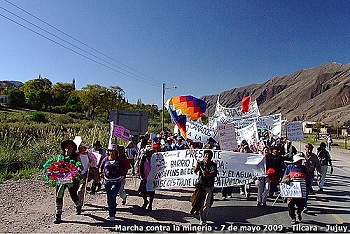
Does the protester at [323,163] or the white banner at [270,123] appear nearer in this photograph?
the protester at [323,163]

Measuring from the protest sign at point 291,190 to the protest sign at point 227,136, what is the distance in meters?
2.67

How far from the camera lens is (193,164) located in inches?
353

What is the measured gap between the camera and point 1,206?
872cm

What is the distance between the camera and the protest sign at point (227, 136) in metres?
10.5

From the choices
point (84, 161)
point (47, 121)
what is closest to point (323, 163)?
point (84, 161)

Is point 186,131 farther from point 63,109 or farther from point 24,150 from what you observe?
point 63,109

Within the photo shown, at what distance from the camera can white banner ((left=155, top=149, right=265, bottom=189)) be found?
9.02 metres

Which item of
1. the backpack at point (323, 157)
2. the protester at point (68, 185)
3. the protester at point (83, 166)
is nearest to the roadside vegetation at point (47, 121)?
the protester at point (83, 166)

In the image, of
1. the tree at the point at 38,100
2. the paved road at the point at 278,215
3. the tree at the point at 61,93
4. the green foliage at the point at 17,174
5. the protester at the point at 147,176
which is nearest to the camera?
the paved road at the point at 278,215

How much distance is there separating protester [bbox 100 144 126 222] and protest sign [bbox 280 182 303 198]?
3783 millimetres

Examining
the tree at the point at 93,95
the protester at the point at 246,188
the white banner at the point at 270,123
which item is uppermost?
the tree at the point at 93,95

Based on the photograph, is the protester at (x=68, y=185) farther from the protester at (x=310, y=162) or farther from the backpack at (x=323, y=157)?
the backpack at (x=323, y=157)

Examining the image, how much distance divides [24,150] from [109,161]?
9899 millimetres

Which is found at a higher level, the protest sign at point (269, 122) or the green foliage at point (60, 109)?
the green foliage at point (60, 109)
